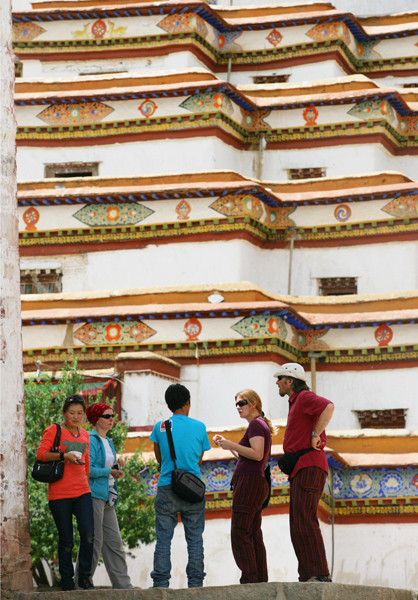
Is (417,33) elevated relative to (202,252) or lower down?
elevated

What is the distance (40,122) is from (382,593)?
12.1 m

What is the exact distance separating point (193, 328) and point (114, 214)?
98.3 inches

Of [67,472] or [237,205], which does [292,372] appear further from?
[237,205]

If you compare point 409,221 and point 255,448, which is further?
point 409,221

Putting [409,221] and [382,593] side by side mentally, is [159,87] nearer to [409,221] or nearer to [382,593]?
[409,221]

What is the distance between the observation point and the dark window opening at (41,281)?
1563 centimetres

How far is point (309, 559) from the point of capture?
22.1 feet

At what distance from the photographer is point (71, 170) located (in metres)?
17.2

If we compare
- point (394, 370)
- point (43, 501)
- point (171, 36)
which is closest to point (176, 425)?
point (43, 501)

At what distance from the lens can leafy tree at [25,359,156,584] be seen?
990 cm

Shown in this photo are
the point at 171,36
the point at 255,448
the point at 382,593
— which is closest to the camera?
the point at 382,593

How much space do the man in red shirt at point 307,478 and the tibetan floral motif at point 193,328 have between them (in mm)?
7076

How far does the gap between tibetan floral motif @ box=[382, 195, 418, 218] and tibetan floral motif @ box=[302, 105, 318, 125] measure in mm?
2354

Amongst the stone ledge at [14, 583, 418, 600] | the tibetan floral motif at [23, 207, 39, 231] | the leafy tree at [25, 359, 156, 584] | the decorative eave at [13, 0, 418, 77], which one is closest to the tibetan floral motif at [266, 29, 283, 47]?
the decorative eave at [13, 0, 418, 77]
